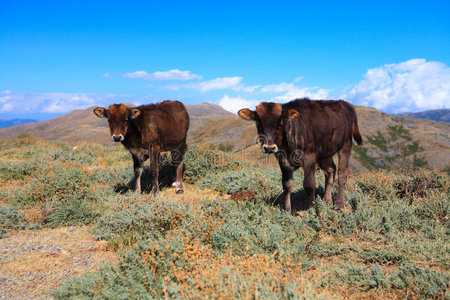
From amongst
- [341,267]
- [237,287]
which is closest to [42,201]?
[237,287]

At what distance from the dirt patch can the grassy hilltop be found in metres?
0.12

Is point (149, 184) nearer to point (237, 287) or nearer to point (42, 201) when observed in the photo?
point (42, 201)

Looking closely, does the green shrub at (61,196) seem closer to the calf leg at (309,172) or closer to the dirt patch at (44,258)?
the dirt patch at (44,258)

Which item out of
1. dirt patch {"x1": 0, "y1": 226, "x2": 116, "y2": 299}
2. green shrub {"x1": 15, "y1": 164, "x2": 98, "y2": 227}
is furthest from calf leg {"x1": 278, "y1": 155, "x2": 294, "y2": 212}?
green shrub {"x1": 15, "y1": 164, "x2": 98, "y2": 227}

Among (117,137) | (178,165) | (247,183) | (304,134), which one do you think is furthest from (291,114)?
(178,165)

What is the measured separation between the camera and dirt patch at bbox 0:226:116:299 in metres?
4.03

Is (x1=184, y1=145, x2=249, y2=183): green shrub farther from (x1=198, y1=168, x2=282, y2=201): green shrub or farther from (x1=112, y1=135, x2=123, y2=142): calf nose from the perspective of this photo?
(x1=112, y1=135, x2=123, y2=142): calf nose

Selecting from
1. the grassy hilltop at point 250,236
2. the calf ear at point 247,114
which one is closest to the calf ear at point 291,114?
the calf ear at point 247,114

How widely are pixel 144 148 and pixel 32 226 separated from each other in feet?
10.7

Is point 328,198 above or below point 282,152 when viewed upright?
below

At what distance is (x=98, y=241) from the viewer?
5.72 m

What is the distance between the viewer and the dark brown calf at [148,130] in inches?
318

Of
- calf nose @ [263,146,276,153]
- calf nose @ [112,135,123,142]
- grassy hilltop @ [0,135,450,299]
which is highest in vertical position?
calf nose @ [112,135,123,142]

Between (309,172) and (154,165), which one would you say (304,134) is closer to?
(309,172)
